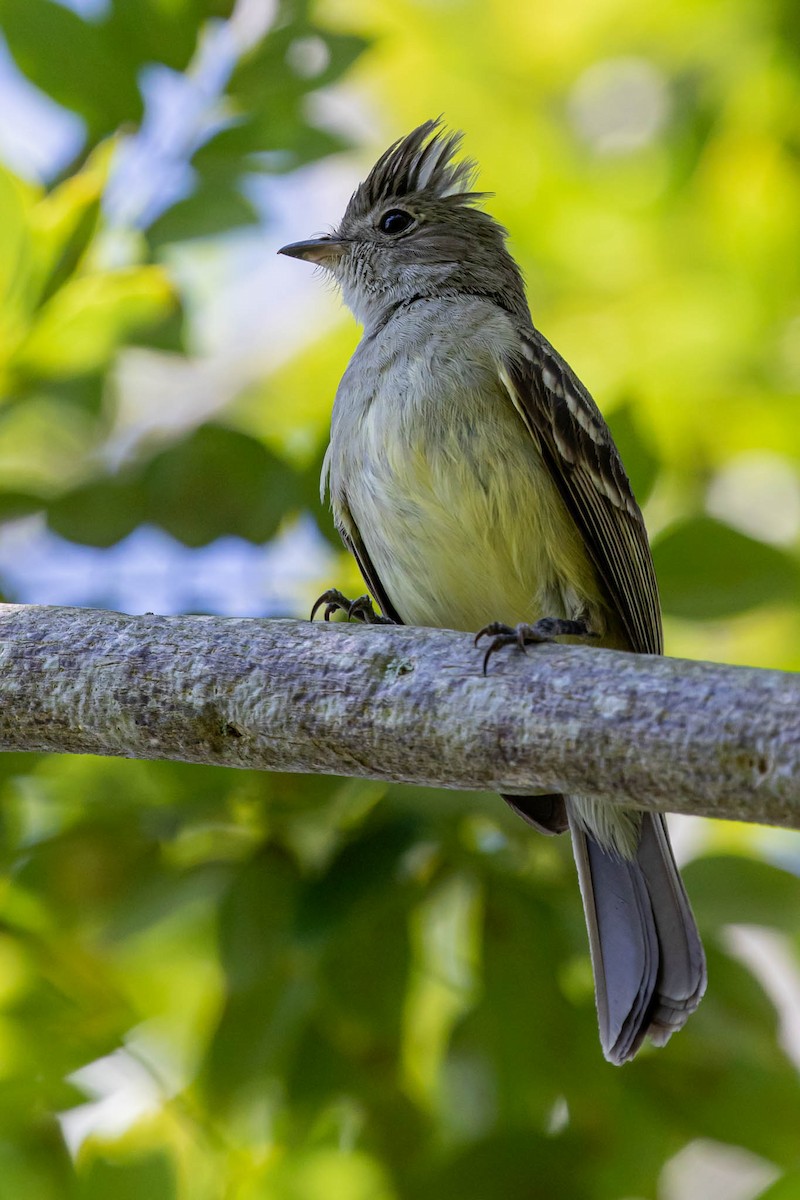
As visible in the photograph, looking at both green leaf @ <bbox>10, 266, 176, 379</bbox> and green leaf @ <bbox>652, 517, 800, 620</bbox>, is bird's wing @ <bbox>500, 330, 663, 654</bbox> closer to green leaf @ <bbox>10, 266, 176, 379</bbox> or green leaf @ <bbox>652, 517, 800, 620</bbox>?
green leaf @ <bbox>652, 517, 800, 620</bbox>

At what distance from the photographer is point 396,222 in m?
3.95

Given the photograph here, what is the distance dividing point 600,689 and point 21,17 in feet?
6.63

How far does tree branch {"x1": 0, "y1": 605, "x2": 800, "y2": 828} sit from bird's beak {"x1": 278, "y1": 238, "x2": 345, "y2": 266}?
2.01 meters

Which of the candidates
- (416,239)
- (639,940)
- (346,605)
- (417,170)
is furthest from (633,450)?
(417,170)

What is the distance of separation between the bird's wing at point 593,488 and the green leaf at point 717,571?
210 millimetres

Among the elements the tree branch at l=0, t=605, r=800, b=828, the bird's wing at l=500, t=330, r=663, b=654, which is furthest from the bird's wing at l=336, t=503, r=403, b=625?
the tree branch at l=0, t=605, r=800, b=828

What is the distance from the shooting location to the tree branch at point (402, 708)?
66.2 inches

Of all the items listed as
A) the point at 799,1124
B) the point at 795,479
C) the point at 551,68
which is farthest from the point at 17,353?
the point at 551,68

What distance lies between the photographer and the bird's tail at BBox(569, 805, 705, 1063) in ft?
8.25

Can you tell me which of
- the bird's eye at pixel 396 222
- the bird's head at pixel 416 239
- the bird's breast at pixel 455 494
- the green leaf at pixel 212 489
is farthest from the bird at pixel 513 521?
the bird's eye at pixel 396 222

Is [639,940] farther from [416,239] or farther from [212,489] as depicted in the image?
[416,239]

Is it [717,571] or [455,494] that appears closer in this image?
[717,571]

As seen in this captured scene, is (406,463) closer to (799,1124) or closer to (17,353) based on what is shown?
(17,353)

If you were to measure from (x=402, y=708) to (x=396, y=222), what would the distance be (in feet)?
7.81
